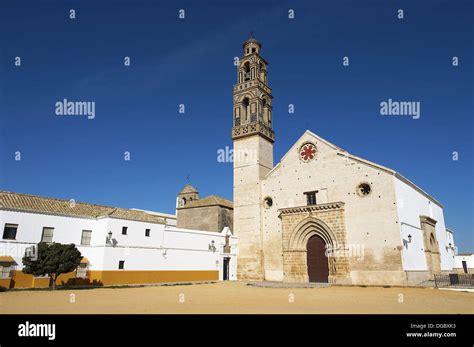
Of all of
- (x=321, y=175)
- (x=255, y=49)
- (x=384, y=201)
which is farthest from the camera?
(x=255, y=49)

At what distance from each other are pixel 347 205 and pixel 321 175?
3280 millimetres

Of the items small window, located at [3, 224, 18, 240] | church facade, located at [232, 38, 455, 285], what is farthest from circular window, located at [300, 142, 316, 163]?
small window, located at [3, 224, 18, 240]

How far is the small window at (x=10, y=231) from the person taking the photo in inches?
845

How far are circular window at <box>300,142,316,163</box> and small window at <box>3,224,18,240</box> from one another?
2178 cm

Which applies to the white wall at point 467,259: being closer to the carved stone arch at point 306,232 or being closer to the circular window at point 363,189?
the circular window at point 363,189

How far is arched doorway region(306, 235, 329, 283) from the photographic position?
82.2 ft

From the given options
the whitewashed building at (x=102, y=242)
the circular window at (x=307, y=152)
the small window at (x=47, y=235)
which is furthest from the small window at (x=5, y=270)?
the circular window at (x=307, y=152)

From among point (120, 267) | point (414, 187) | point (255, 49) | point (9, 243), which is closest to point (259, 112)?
point (255, 49)

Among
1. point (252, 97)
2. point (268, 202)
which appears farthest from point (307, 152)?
point (252, 97)

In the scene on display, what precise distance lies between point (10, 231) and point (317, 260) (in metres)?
21.7

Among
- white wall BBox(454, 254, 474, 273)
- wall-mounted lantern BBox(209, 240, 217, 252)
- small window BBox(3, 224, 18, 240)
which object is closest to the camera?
small window BBox(3, 224, 18, 240)

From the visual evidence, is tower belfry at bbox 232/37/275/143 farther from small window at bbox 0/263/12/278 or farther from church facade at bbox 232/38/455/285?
small window at bbox 0/263/12/278
